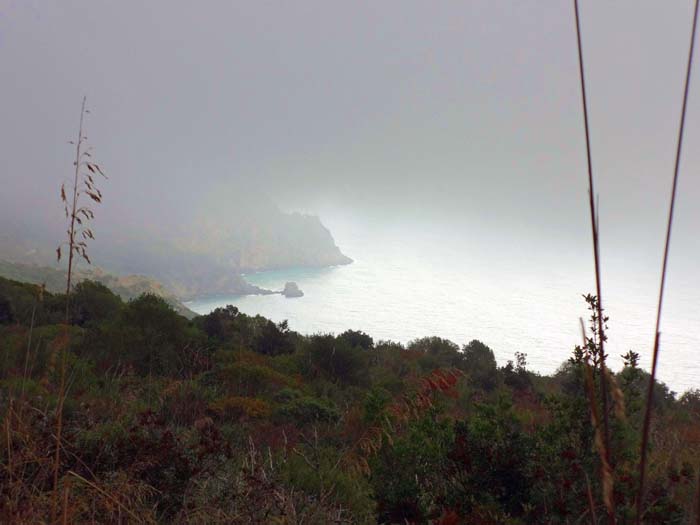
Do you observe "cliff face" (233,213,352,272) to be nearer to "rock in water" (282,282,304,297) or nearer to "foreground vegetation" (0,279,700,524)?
"rock in water" (282,282,304,297)

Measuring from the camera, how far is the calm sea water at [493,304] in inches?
883

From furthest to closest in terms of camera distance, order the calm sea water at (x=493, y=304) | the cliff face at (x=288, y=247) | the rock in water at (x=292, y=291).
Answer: the cliff face at (x=288, y=247) → the rock in water at (x=292, y=291) → the calm sea water at (x=493, y=304)

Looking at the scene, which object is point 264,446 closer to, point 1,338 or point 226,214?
point 1,338

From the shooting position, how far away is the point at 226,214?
66375 mm

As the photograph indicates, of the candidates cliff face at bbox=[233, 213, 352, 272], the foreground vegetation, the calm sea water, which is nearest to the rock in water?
the calm sea water

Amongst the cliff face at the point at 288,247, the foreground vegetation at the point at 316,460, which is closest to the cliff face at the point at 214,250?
the cliff face at the point at 288,247

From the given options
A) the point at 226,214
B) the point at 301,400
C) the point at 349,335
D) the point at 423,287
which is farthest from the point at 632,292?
the point at 226,214

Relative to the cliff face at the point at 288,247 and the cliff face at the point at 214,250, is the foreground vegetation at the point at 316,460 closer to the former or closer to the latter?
the cliff face at the point at 214,250

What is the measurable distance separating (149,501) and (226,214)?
218ft

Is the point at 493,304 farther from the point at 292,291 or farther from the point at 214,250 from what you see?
the point at 214,250

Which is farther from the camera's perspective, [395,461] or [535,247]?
[535,247]

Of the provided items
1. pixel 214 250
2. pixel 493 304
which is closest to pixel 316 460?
pixel 493 304

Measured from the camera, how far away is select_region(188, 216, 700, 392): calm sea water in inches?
883

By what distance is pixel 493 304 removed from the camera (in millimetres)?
35594
